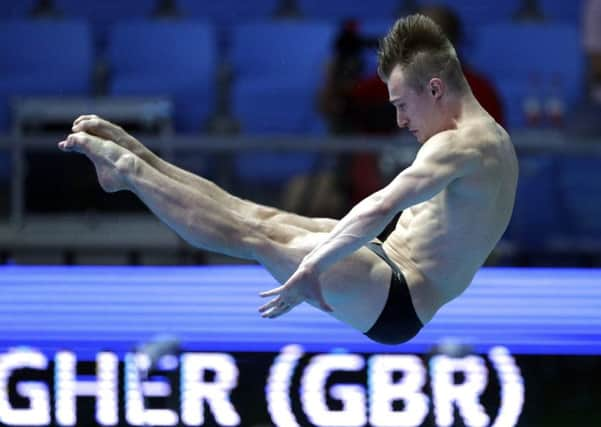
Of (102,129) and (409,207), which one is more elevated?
(102,129)

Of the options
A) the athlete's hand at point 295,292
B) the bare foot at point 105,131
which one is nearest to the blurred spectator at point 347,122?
the bare foot at point 105,131

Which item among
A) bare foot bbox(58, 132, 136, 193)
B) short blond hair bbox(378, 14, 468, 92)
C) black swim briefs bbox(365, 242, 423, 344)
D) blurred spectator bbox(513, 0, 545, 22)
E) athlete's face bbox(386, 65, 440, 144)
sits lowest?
black swim briefs bbox(365, 242, 423, 344)

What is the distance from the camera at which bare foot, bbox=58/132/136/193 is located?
12.0 ft

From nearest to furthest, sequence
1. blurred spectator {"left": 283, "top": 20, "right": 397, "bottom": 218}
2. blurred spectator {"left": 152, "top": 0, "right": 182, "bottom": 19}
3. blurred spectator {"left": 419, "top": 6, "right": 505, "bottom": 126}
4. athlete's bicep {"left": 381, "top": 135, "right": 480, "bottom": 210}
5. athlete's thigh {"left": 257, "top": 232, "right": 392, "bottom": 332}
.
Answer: athlete's bicep {"left": 381, "top": 135, "right": 480, "bottom": 210} < athlete's thigh {"left": 257, "top": 232, "right": 392, "bottom": 332} < blurred spectator {"left": 283, "top": 20, "right": 397, "bottom": 218} < blurred spectator {"left": 419, "top": 6, "right": 505, "bottom": 126} < blurred spectator {"left": 152, "top": 0, "right": 182, "bottom": 19}

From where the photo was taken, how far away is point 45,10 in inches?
275

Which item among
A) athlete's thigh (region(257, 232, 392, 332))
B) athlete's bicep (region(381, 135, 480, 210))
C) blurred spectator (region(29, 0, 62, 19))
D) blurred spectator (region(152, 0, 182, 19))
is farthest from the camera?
blurred spectator (region(152, 0, 182, 19))

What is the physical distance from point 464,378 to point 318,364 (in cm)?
53

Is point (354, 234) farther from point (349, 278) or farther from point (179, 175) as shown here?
point (179, 175)

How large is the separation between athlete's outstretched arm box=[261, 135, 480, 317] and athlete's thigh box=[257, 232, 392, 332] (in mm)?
309

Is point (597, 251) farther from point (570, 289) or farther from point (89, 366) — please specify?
point (89, 366)

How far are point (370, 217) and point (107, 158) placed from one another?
0.93 metres

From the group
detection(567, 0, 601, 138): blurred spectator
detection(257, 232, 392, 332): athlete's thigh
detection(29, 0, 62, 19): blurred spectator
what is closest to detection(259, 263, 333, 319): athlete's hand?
detection(257, 232, 392, 332): athlete's thigh

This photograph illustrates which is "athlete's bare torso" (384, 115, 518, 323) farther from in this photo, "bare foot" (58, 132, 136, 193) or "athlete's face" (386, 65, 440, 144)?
"bare foot" (58, 132, 136, 193)

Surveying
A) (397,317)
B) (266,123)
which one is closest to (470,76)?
(266,123)
